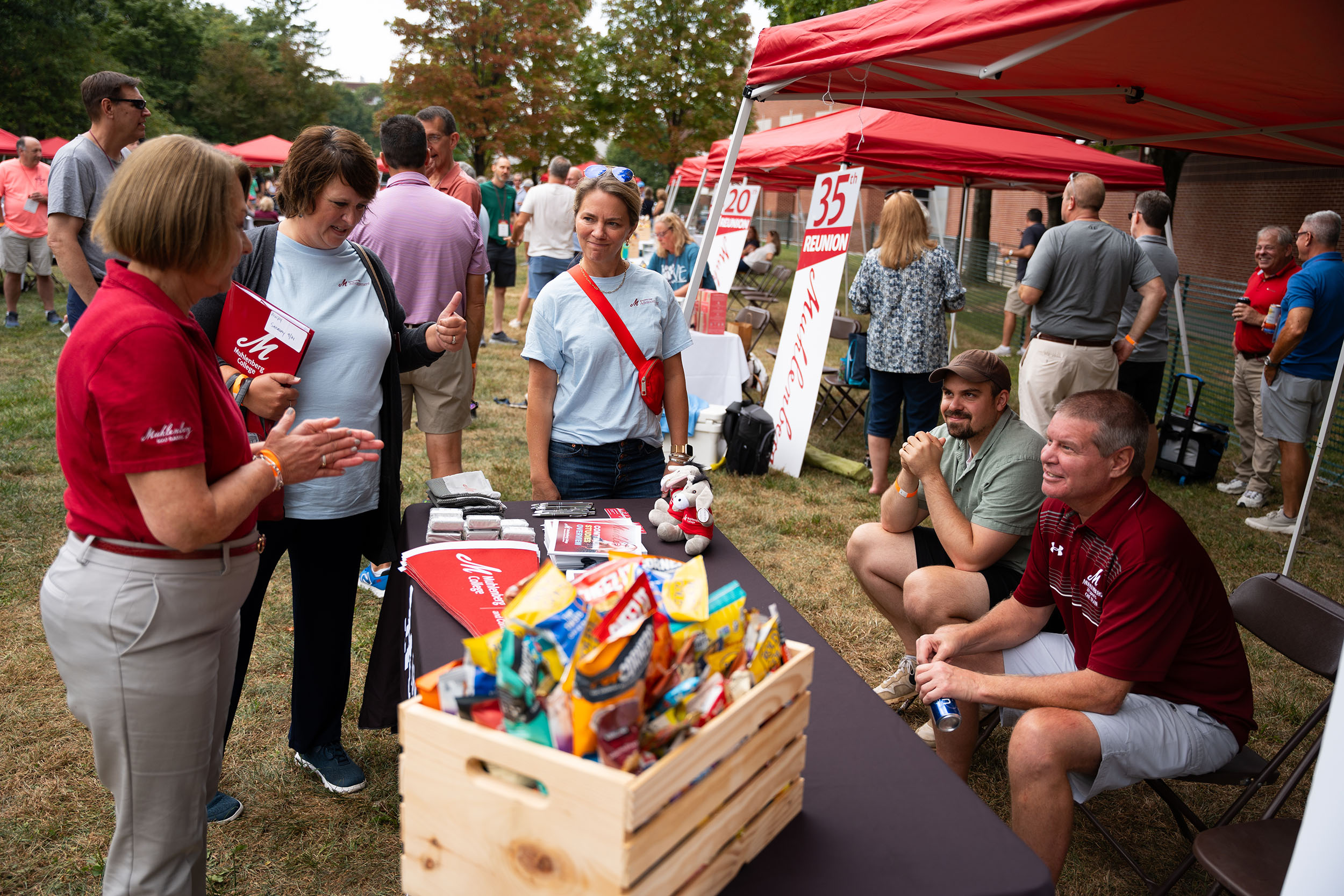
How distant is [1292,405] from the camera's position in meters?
5.20

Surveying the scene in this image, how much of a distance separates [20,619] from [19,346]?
230 inches

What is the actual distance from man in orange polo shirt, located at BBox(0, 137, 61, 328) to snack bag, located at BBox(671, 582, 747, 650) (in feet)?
32.2

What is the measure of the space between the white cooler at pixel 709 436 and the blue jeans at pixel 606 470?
3.09 m

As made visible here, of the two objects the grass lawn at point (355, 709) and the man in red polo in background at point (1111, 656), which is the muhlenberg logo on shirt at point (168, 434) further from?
the man in red polo in background at point (1111, 656)

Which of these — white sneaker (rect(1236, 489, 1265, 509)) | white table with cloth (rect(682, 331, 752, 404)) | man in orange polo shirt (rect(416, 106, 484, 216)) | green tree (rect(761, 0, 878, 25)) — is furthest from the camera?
green tree (rect(761, 0, 878, 25))

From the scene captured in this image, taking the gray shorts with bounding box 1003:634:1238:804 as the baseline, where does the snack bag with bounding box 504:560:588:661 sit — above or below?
above

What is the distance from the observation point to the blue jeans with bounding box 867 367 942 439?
551 centimetres

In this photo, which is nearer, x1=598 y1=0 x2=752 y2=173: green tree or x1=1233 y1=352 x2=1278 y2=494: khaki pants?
x1=1233 y1=352 x2=1278 y2=494: khaki pants

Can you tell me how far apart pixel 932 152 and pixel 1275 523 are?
3644 millimetres

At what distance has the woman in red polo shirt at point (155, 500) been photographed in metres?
1.35

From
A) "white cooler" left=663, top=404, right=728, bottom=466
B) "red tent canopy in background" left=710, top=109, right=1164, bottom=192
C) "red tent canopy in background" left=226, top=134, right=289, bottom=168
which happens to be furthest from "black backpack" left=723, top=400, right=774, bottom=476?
"red tent canopy in background" left=226, top=134, right=289, bottom=168

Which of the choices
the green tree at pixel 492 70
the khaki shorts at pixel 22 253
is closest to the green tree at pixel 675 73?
the green tree at pixel 492 70

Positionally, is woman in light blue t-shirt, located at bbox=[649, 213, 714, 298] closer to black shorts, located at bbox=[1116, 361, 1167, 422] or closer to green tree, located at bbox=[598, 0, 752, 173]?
black shorts, located at bbox=[1116, 361, 1167, 422]

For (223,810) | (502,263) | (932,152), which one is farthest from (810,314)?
(223,810)
